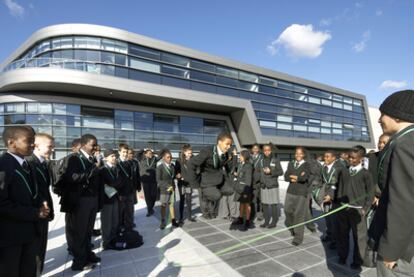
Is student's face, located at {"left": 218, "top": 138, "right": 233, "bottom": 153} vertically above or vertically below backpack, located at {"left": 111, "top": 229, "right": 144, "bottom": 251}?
above

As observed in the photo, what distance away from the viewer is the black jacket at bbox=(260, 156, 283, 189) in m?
5.67

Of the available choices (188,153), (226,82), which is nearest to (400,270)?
(188,153)

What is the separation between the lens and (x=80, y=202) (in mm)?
3594

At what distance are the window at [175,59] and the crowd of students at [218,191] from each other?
15.3 metres

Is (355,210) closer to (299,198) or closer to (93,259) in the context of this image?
(299,198)

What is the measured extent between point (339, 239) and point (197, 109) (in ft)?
64.5

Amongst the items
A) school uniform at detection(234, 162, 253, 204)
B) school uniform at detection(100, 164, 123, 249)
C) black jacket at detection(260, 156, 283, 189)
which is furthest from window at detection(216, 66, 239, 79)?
school uniform at detection(100, 164, 123, 249)

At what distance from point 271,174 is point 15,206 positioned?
16.4 ft

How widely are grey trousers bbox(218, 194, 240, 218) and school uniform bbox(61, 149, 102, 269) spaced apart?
3452mm

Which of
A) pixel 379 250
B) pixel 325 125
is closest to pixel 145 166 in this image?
pixel 379 250

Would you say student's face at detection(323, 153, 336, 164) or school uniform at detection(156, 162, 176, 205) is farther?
school uniform at detection(156, 162, 176, 205)

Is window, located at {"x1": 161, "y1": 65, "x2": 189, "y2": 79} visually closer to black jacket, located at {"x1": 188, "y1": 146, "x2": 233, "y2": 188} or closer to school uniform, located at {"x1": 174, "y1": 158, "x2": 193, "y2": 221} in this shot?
school uniform, located at {"x1": 174, "y1": 158, "x2": 193, "y2": 221}

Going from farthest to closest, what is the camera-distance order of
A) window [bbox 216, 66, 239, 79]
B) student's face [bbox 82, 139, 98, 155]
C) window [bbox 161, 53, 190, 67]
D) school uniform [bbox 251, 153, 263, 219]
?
window [bbox 216, 66, 239, 79], window [bbox 161, 53, 190, 67], school uniform [bbox 251, 153, 263, 219], student's face [bbox 82, 139, 98, 155]

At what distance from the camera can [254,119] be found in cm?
2372
